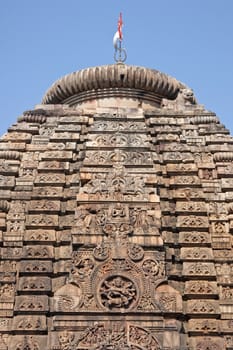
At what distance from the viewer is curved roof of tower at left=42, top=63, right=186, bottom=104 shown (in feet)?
51.8

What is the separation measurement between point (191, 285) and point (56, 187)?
3.16 meters

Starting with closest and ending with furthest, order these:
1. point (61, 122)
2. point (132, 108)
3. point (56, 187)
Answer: point (56, 187) → point (61, 122) → point (132, 108)

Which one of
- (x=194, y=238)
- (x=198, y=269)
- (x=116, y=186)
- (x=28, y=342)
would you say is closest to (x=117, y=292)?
(x=198, y=269)

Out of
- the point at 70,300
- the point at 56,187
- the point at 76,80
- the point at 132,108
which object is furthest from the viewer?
the point at 76,80

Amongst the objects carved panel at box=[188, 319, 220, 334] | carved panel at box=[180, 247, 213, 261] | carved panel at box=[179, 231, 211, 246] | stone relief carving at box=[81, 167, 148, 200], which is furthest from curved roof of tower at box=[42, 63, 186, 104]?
carved panel at box=[188, 319, 220, 334]

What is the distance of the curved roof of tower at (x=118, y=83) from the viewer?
51.8 ft

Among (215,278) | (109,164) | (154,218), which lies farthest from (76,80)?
(215,278)

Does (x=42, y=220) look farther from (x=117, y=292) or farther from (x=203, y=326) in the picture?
(x=203, y=326)

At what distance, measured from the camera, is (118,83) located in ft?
51.9

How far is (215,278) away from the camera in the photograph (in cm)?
1054

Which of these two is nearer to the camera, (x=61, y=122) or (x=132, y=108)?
(x=61, y=122)

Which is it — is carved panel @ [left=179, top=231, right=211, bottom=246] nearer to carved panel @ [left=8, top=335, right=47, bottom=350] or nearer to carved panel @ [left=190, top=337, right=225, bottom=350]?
carved panel @ [left=190, top=337, right=225, bottom=350]

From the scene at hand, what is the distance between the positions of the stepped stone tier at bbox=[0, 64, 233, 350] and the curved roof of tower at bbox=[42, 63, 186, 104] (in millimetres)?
1642

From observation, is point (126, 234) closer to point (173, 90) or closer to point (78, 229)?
point (78, 229)
